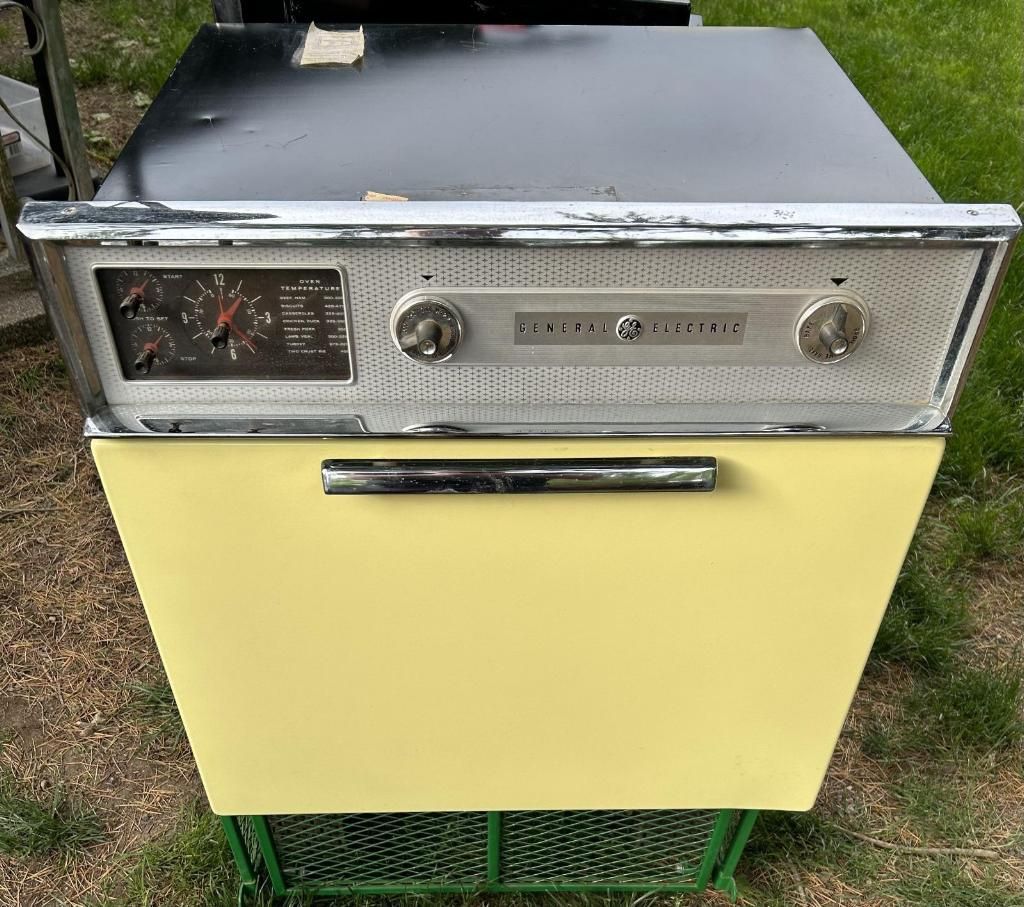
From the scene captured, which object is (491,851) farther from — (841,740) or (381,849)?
(841,740)

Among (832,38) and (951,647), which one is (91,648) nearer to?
(951,647)

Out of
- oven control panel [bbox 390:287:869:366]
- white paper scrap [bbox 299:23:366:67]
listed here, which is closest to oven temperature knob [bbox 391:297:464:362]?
oven control panel [bbox 390:287:869:366]

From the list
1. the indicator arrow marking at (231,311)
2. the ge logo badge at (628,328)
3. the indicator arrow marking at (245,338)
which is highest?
the indicator arrow marking at (231,311)

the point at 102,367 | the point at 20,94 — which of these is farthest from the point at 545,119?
the point at 20,94

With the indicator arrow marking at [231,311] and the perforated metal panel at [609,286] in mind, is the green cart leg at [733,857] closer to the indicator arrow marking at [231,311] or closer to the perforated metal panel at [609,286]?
the perforated metal panel at [609,286]

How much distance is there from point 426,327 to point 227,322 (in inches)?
8.0

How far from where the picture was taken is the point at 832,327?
3.26 feet

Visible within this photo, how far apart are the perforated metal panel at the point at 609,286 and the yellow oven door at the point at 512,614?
0.05m

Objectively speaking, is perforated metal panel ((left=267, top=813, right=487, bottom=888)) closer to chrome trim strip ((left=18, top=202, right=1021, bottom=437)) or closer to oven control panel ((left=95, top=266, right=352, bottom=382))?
oven control panel ((left=95, top=266, right=352, bottom=382))

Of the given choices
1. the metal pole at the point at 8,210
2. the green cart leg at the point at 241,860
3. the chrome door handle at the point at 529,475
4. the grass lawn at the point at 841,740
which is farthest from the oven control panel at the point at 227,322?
the metal pole at the point at 8,210

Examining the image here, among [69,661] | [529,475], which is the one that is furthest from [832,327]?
[69,661]

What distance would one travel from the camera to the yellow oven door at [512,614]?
1078mm

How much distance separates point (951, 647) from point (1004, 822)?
0.42 m

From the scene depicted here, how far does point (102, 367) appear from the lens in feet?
3.34
